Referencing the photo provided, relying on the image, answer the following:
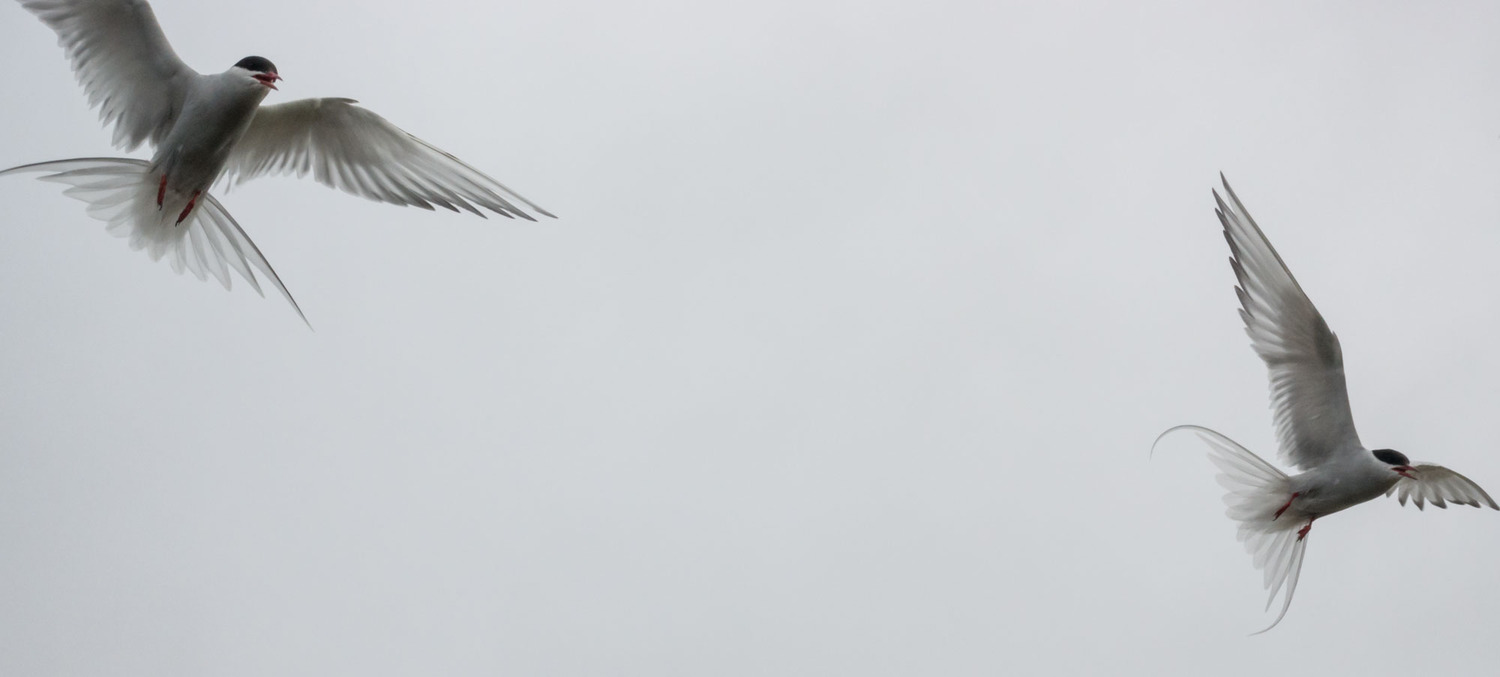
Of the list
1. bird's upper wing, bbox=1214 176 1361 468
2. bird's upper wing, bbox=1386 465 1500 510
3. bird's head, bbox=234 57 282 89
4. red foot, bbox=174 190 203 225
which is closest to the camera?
bird's head, bbox=234 57 282 89

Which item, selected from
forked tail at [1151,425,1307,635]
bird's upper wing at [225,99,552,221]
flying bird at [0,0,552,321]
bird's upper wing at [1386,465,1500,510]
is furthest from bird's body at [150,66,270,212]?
bird's upper wing at [1386,465,1500,510]

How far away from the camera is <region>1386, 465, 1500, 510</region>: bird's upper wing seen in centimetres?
323

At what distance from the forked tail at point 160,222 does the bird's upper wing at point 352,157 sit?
7.7 inches

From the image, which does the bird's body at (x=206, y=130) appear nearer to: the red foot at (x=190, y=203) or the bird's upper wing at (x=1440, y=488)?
the red foot at (x=190, y=203)

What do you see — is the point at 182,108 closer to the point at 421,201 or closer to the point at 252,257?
the point at 252,257

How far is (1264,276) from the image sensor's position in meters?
3.01

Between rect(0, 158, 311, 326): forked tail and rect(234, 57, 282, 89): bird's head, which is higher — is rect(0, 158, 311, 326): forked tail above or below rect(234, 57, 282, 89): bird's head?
below

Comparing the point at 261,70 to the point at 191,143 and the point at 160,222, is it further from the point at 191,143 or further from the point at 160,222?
the point at 160,222

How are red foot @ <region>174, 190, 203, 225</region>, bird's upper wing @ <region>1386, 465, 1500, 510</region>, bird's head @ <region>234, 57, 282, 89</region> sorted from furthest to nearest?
bird's upper wing @ <region>1386, 465, 1500, 510</region>, red foot @ <region>174, 190, 203, 225</region>, bird's head @ <region>234, 57, 282, 89</region>

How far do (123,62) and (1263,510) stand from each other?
2648 mm

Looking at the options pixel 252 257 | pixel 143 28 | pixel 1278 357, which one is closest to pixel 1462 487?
pixel 1278 357

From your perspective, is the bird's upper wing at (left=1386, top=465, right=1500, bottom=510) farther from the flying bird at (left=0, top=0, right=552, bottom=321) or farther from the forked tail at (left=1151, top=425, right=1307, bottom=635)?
the flying bird at (left=0, top=0, right=552, bottom=321)

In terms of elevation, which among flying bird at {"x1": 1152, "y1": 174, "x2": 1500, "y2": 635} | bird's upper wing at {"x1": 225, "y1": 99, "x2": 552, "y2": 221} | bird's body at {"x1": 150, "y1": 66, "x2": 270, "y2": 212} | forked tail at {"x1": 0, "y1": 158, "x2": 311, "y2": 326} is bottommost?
forked tail at {"x1": 0, "y1": 158, "x2": 311, "y2": 326}

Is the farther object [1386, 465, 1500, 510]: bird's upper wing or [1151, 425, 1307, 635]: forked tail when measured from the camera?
[1386, 465, 1500, 510]: bird's upper wing
